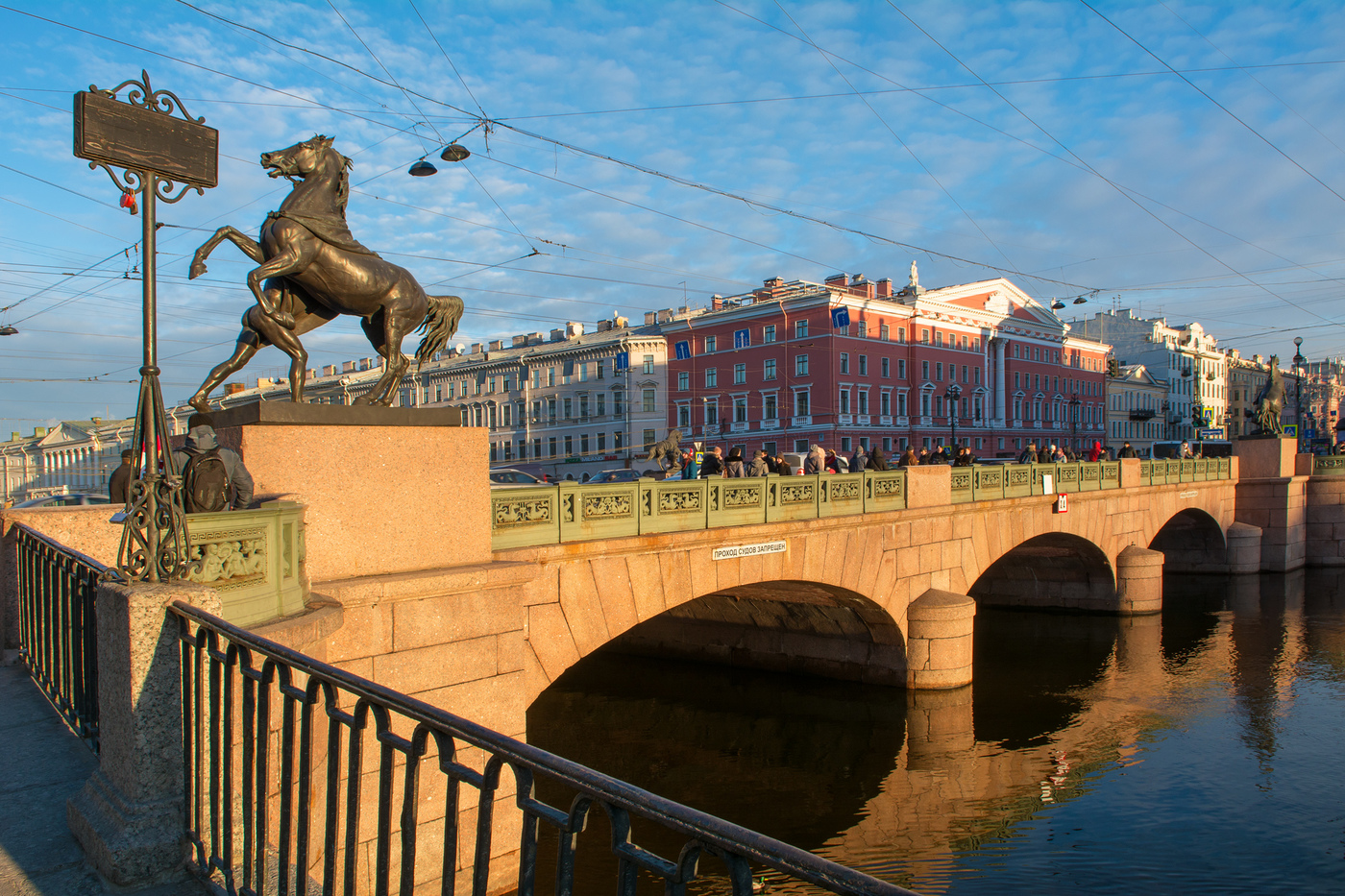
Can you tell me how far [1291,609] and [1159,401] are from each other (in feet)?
212

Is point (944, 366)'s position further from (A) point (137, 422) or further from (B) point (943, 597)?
(A) point (137, 422)

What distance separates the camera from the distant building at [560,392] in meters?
57.2

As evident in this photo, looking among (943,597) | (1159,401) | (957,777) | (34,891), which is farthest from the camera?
(1159,401)

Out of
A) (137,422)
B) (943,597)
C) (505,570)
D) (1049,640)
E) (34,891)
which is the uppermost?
(137,422)

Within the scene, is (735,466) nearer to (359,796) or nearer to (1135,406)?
(359,796)

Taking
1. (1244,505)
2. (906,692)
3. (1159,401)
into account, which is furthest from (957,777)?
(1159,401)

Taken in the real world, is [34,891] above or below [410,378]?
below

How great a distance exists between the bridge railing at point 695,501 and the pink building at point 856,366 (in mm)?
31222

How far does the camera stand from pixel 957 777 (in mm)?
12477

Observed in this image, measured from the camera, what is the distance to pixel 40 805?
12.5 ft

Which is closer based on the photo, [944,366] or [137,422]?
[137,422]

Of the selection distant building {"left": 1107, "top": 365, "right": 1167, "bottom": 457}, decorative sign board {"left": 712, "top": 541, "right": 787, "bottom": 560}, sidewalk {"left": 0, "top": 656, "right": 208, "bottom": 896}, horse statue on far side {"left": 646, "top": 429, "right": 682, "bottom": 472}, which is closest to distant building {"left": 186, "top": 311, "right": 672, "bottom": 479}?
horse statue on far side {"left": 646, "top": 429, "right": 682, "bottom": 472}

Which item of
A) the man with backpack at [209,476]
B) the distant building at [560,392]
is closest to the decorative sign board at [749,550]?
the man with backpack at [209,476]

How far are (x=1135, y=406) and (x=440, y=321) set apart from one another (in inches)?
3280
